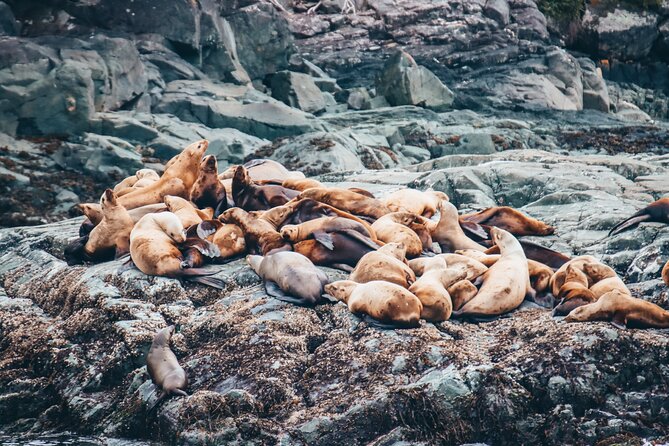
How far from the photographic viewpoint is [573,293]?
19.4 feet

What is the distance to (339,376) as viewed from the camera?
17.1 feet

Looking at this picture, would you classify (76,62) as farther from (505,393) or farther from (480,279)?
(505,393)

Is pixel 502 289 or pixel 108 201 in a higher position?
pixel 502 289

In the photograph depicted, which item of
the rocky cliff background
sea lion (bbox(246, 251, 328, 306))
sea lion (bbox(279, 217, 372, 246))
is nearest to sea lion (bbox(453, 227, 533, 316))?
the rocky cliff background

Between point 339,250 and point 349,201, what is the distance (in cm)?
156

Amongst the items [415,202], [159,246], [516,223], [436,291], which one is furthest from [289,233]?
[516,223]

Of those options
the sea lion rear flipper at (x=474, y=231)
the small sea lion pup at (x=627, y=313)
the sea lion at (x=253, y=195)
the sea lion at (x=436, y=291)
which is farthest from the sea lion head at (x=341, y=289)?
the sea lion at (x=253, y=195)

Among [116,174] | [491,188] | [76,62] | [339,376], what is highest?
[339,376]

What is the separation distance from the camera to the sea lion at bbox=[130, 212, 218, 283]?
273 inches

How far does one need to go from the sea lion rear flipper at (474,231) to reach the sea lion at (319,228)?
1.42 m

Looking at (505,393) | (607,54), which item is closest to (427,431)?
(505,393)

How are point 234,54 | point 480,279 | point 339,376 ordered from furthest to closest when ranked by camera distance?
point 234,54, point 480,279, point 339,376

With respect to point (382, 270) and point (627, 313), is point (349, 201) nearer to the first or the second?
point (382, 270)

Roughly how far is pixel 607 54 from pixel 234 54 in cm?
1527
